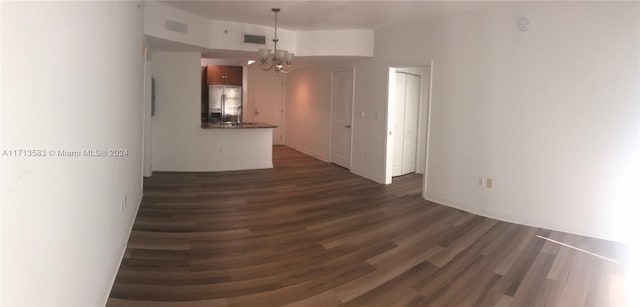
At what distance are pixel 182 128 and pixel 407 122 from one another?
419 centimetres

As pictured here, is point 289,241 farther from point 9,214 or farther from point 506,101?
point 506,101

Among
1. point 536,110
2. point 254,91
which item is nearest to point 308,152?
point 254,91

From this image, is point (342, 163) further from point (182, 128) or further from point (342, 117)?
point (182, 128)

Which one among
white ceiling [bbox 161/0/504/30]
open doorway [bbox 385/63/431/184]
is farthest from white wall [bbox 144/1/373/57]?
open doorway [bbox 385/63/431/184]

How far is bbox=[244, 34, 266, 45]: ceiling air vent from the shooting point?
6375 mm

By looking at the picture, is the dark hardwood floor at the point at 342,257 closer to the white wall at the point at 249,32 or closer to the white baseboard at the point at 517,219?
the white baseboard at the point at 517,219

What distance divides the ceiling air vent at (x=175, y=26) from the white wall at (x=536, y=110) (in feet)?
11.6

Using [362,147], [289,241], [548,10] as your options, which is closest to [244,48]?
[362,147]

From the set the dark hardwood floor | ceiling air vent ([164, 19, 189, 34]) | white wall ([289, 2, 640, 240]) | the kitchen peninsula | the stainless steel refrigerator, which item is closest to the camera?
the dark hardwood floor

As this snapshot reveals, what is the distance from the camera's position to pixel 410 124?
23.9 feet

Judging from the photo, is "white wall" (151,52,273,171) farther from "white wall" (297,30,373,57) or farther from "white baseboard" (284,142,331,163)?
"white baseboard" (284,142,331,163)

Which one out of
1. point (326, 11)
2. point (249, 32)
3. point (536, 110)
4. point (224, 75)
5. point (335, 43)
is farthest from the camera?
point (224, 75)

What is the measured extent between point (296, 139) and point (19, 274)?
30.1 ft

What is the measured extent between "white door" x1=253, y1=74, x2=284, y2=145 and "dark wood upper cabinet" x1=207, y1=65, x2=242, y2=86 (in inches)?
41.1
